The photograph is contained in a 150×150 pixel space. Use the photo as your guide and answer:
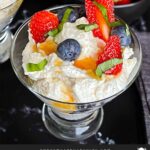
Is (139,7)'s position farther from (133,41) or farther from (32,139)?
(32,139)

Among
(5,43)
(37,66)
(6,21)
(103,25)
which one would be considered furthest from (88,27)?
(5,43)

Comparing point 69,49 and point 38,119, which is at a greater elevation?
point 69,49

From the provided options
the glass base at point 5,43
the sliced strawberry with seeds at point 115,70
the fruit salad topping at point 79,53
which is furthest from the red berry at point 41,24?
the glass base at point 5,43

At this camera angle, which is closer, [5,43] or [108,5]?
[108,5]

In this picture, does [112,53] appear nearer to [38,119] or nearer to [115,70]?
[115,70]

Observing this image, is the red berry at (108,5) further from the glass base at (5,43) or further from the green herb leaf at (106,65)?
Result: the glass base at (5,43)

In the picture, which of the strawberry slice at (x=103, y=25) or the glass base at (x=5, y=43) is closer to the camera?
the strawberry slice at (x=103, y=25)

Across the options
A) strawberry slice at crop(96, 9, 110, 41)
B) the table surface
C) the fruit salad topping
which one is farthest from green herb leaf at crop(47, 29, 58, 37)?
the table surface
